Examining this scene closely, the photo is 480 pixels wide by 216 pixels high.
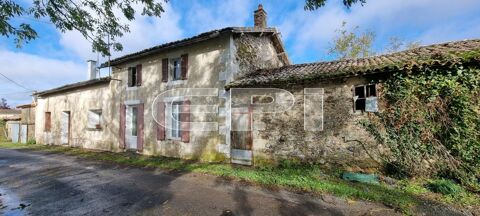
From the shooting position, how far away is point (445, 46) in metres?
8.23

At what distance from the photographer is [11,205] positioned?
18.6ft

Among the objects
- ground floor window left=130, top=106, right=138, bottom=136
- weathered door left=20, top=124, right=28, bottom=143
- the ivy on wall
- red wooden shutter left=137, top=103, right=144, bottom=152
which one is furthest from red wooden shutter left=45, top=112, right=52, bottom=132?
the ivy on wall

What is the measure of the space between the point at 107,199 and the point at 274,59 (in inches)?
371

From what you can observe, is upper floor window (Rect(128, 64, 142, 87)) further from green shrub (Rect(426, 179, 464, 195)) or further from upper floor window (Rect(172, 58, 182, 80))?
green shrub (Rect(426, 179, 464, 195))

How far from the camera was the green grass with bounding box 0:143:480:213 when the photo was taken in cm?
554

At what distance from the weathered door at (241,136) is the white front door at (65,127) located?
12.3 meters

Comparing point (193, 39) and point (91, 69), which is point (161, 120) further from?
point (91, 69)

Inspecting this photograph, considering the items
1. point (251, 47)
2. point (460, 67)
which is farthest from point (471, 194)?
point (251, 47)

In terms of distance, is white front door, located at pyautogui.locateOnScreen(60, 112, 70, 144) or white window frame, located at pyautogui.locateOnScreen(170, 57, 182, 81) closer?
white window frame, located at pyautogui.locateOnScreen(170, 57, 182, 81)

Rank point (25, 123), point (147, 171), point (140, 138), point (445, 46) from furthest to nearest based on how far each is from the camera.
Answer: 1. point (25, 123)
2. point (140, 138)
3. point (147, 171)
4. point (445, 46)

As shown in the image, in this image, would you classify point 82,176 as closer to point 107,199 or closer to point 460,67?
point 107,199

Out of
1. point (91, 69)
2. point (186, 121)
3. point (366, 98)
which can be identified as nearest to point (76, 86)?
point (91, 69)

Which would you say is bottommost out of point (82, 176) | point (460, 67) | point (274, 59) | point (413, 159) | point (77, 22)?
point (82, 176)

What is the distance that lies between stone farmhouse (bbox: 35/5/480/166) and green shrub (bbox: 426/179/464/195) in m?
1.62
